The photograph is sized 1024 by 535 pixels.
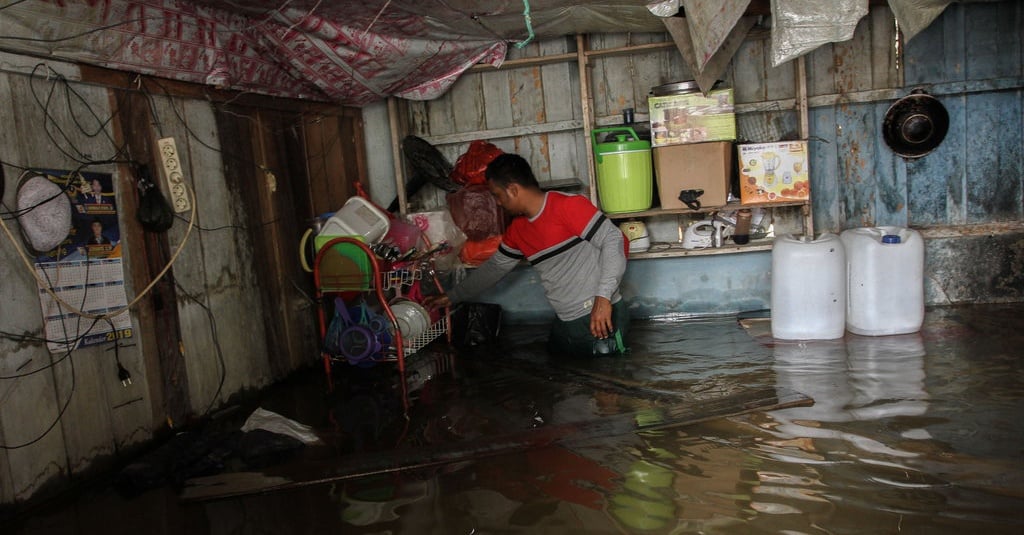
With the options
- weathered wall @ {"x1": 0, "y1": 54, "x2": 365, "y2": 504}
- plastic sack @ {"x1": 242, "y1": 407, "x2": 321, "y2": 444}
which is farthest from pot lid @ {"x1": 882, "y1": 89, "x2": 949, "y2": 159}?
plastic sack @ {"x1": 242, "y1": 407, "x2": 321, "y2": 444}

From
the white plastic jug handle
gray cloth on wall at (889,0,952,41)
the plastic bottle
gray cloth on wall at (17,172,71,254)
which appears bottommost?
the plastic bottle

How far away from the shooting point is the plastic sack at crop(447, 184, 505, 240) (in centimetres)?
560

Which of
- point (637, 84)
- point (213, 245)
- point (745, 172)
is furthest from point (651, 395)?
point (637, 84)

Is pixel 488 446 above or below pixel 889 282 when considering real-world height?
below

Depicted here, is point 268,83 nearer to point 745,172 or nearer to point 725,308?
point 745,172

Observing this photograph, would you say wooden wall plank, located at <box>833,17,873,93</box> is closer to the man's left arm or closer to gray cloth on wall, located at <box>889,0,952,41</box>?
gray cloth on wall, located at <box>889,0,952,41</box>

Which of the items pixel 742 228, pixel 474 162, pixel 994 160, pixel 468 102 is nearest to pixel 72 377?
pixel 474 162

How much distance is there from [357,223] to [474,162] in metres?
1.23

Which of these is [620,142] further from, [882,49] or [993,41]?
[993,41]

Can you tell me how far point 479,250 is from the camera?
5.71m

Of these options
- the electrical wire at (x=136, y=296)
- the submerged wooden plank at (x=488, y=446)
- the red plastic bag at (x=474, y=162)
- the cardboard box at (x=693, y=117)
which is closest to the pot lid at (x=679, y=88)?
the cardboard box at (x=693, y=117)

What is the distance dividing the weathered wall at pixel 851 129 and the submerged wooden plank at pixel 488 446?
2.51 meters

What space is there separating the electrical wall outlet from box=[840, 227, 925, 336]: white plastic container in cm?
433

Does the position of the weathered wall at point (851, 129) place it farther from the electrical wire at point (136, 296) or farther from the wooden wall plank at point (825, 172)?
the electrical wire at point (136, 296)
